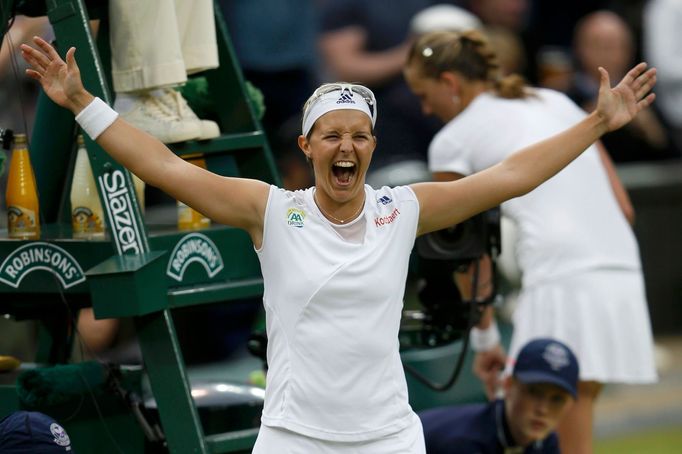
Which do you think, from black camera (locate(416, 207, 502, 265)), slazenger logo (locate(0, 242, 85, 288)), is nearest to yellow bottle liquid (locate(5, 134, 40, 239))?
slazenger logo (locate(0, 242, 85, 288))

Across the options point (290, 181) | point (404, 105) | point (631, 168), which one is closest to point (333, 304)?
point (290, 181)

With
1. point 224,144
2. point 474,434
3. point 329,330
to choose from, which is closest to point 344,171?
point 329,330

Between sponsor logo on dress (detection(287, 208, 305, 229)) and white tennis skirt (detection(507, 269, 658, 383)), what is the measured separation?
7.87 ft

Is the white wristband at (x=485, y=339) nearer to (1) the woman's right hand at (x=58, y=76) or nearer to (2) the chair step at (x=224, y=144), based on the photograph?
(2) the chair step at (x=224, y=144)

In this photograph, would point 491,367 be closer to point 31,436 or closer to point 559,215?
point 559,215

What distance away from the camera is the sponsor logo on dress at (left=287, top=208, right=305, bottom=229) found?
4500 mm

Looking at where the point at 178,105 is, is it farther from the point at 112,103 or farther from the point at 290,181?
the point at 290,181

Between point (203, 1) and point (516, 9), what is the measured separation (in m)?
6.46

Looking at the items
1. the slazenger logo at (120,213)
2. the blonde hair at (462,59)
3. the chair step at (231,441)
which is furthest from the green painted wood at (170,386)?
the blonde hair at (462,59)

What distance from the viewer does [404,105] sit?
10547mm

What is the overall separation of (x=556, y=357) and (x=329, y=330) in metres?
2.13

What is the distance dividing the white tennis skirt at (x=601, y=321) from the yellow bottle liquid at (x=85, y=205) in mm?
2012

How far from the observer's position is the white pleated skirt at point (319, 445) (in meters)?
4.41

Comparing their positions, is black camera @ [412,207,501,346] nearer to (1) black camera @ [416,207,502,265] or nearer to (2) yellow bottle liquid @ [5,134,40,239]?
(1) black camera @ [416,207,502,265]
